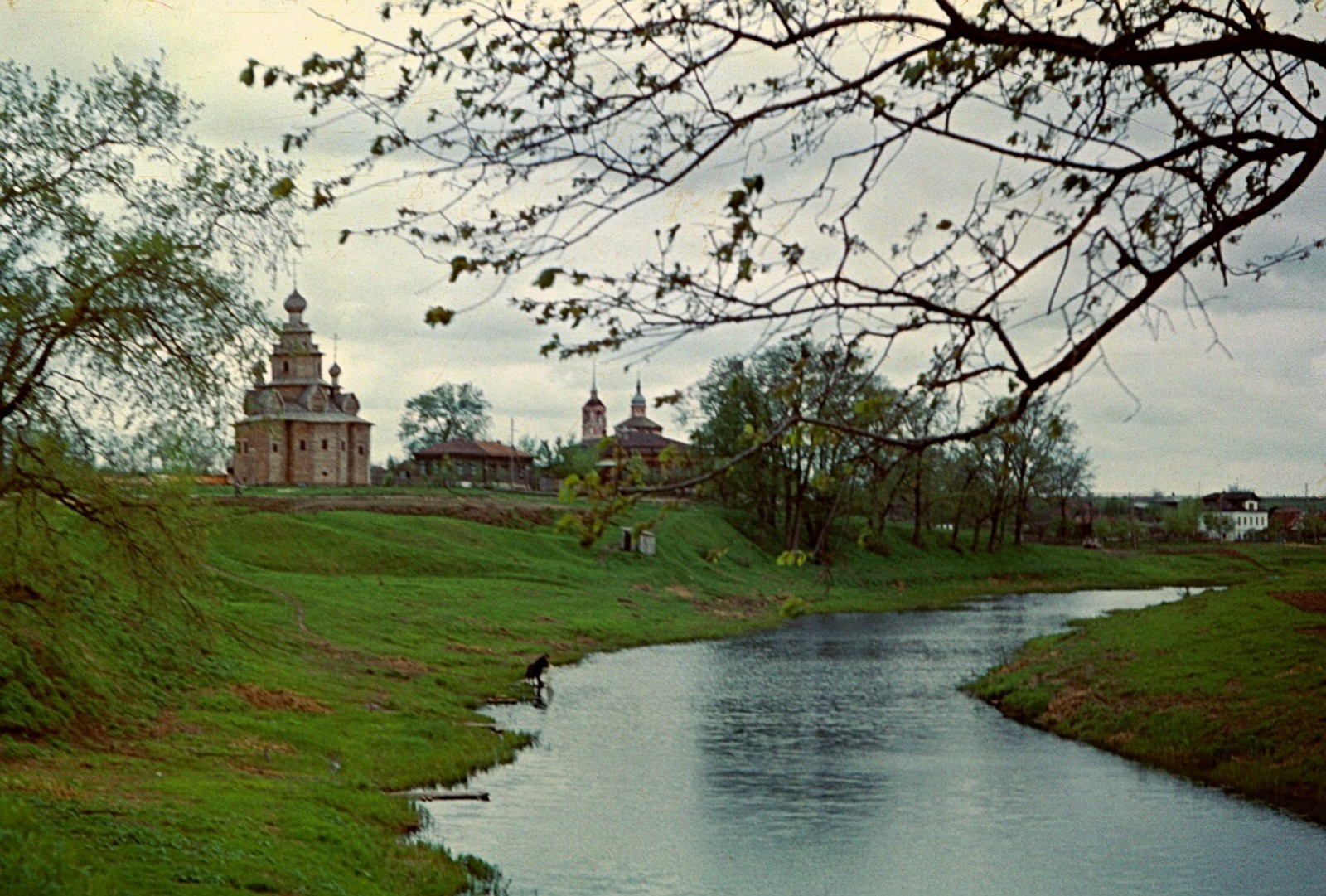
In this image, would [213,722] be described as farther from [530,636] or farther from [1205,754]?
[530,636]

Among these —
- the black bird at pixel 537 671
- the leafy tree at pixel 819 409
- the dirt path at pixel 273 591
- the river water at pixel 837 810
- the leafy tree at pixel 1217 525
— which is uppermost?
the leafy tree at pixel 1217 525

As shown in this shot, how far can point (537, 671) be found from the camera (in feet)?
129

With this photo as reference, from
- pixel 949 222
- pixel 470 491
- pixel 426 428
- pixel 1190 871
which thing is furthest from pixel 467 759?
pixel 426 428

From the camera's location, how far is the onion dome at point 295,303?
10856 centimetres

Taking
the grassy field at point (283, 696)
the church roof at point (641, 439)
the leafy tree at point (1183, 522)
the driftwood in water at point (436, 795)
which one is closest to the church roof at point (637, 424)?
the church roof at point (641, 439)

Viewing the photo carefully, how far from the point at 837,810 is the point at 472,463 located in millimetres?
114575

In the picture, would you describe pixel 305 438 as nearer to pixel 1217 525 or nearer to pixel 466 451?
pixel 466 451

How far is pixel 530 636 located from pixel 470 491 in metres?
49.4

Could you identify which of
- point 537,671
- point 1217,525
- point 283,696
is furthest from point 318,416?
point 1217,525

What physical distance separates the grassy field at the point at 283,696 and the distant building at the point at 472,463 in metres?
64.3

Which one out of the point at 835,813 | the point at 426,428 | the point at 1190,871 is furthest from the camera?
the point at 426,428

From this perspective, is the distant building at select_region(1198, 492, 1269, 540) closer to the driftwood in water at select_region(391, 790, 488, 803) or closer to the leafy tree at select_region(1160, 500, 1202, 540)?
the leafy tree at select_region(1160, 500, 1202, 540)

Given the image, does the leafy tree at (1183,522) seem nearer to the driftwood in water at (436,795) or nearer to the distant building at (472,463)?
the distant building at (472,463)

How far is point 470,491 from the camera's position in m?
98.9
